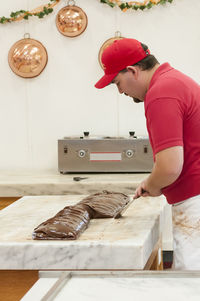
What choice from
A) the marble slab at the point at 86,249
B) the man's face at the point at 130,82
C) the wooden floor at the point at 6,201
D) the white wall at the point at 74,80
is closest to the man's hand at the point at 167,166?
the marble slab at the point at 86,249

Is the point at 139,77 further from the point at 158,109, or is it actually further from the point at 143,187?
the point at 143,187

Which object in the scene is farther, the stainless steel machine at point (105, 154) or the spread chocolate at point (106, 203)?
the stainless steel machine at point (105, 154)

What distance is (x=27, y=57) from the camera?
14.3ft

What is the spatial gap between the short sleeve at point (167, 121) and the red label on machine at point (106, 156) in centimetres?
219

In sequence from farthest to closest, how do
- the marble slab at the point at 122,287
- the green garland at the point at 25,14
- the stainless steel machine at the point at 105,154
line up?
the green garland at the point at 25,14 → the stainless steel machine at the point at 105,154 → the marble slab at the point at 122,287

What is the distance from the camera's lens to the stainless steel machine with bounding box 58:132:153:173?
13.0 feet

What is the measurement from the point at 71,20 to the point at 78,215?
2663 mm

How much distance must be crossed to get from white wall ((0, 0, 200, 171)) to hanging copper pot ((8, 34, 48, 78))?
7cm

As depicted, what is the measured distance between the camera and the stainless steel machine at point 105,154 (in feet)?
13.0

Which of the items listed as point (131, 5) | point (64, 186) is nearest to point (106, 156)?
point (64, 186)

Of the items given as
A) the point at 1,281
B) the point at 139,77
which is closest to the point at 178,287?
the point at 1,281

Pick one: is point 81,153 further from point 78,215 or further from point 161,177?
point 161,177

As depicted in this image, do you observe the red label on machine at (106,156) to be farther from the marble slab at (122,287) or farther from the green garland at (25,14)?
the marble slab at (122,287)

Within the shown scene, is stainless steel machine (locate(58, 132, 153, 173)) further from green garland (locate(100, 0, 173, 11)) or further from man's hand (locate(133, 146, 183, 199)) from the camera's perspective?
man's hand (locate(133, 146, 183, 199))
